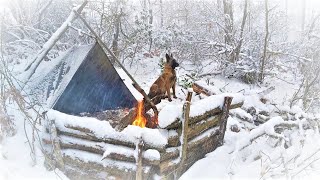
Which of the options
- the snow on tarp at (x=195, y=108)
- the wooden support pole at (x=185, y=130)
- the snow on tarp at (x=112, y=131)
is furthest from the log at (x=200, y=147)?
the snow on tarp at (x=112, y=131)

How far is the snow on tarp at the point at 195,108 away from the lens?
18.4ft

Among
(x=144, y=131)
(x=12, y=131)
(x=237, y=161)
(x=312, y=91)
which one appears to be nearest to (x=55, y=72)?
(x=12, y=131)

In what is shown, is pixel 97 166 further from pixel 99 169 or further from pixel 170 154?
pixel 170 154

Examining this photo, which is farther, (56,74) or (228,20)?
(228,20)

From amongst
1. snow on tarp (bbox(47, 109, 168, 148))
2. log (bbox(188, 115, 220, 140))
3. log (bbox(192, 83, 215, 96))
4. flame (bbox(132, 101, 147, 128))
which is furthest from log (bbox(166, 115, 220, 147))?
log (bbox(192, 83, 215, 96))

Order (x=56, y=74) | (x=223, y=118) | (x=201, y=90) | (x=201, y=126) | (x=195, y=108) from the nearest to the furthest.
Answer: (x=195, y=108), (x=201, y=126), (x=223, y=118), (x=56, y=74), (x=201, y=90)

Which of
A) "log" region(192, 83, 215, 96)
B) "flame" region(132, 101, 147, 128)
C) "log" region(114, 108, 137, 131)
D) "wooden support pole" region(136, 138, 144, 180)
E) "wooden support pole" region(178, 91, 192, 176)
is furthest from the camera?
"log" region(192, 83, 215, 96)

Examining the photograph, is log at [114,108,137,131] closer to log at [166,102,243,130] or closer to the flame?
the flame

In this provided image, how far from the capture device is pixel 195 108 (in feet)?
20.5

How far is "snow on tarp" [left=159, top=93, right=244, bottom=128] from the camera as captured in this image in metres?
5.60

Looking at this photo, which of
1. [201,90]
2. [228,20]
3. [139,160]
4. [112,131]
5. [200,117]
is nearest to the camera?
[139,160]

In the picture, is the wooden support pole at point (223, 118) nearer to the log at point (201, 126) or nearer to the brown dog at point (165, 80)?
the log at point (201, 126)

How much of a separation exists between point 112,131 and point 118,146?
29cm

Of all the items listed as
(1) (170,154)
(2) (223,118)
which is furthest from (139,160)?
(2) (223,118)
